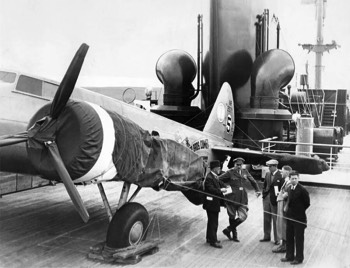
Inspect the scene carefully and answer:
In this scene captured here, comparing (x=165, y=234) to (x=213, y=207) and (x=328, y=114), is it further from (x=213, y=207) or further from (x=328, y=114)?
(x=328, y=114)

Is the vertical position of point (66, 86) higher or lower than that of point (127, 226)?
higher

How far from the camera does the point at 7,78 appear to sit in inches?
280

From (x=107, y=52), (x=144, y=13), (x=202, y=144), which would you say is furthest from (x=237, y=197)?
(x=144, y=13)

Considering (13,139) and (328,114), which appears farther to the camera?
(328,114)

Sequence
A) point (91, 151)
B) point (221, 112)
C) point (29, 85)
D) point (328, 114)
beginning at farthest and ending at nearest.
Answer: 1. point (328, 114)
2. point (221, 112)
3. point (29, 85)
4. point (91, 151)

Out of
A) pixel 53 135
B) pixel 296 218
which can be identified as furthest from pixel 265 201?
pixel 53 135

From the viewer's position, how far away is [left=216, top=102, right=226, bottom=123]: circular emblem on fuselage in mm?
13477

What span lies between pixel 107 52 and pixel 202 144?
3.79 metres

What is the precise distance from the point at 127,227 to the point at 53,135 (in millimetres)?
1845

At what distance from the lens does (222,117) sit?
13664mm

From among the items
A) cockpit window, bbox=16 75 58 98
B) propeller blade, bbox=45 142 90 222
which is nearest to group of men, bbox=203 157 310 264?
propeller blade, bbox=45 142 90 222

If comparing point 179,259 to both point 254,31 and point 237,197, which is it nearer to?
point 237,197

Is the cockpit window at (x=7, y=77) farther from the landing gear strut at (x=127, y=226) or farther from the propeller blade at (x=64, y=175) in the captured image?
the landing gear strut at (x=127, y=226)

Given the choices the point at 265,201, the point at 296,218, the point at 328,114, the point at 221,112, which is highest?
the point at 221,112
